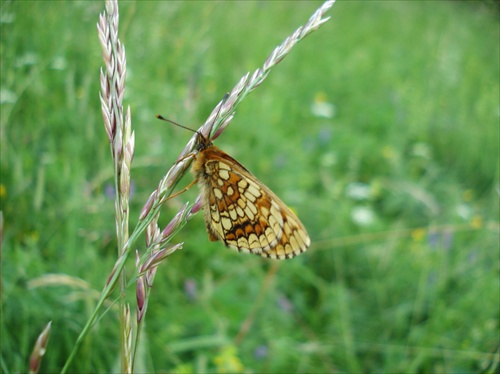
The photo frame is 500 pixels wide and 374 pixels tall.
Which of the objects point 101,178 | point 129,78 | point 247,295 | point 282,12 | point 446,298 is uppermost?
point 282,12

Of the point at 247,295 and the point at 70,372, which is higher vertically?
the point at 247,295

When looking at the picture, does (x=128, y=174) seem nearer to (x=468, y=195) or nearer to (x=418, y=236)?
(x=418, y=236)

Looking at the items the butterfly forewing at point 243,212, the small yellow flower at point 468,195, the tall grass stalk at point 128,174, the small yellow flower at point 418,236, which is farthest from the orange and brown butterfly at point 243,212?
the small yellow flower at point 468,195

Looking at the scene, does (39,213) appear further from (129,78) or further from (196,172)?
(129,78)

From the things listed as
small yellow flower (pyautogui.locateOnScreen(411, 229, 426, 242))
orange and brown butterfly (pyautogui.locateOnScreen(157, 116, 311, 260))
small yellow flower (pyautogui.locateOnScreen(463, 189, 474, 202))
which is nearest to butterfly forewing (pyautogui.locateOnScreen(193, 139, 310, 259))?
orange and brown butterfly (pyautogui.locateOnScreen(157, 116, 311, 260))

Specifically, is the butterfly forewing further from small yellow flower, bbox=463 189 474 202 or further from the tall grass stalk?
small yellow flower, bbox=463 189 474 202

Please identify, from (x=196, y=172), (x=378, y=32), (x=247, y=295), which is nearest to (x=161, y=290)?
(x=247, y=295)

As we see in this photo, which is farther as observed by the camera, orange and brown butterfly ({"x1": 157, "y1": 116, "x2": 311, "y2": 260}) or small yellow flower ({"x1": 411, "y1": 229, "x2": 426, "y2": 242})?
small yellow flower ({"x1": 411, "y1": 229, "x2": 426, "y2": 242})
